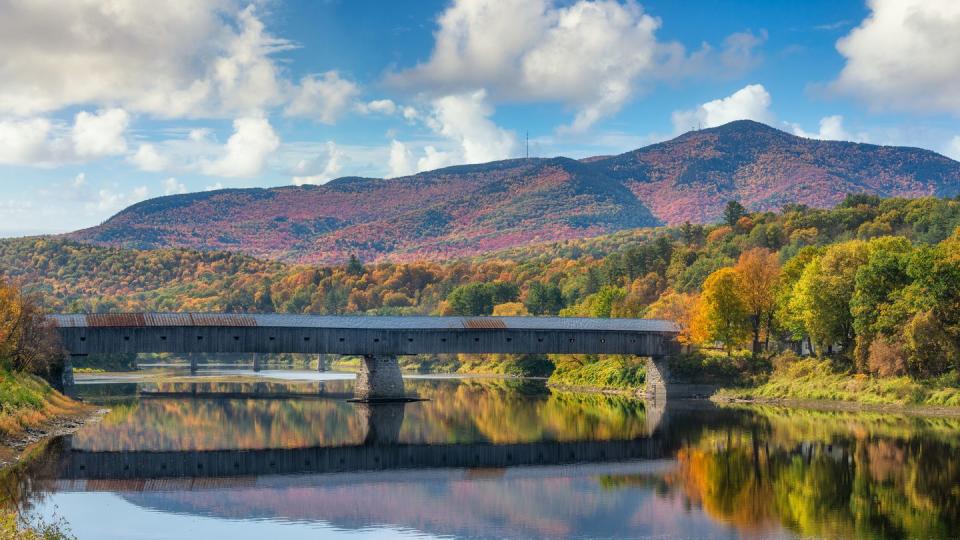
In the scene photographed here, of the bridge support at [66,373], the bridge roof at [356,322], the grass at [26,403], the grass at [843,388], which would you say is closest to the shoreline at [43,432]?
the grass at [26,403]

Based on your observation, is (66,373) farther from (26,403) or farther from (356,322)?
(26,403)

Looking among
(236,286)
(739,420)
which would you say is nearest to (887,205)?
(739,420)

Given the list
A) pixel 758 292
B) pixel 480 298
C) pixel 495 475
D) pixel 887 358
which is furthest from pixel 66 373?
pixel 480 298

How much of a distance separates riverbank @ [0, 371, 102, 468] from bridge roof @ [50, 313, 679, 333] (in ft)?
26.6

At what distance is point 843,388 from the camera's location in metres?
67.5

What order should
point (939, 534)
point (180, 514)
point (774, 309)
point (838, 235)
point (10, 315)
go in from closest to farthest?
point (939, 534) → point (180, 514) → point (10, 315) → point (774, 309) → point (838, 235)

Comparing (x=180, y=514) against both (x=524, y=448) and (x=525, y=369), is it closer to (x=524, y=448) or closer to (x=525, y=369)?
(x=524, y=448)

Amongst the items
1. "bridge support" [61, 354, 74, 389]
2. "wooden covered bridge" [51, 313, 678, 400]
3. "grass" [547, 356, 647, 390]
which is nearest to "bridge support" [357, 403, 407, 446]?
"wooden covered bridge" [51, 313, 678, 400]

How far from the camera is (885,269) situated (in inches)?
2603

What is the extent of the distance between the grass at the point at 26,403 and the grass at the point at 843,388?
136 ft

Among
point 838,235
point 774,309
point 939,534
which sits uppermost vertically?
point 838,235

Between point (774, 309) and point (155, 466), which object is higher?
point (774, 309)

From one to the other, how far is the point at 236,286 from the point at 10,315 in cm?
12945

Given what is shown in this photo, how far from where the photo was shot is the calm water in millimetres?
31266
